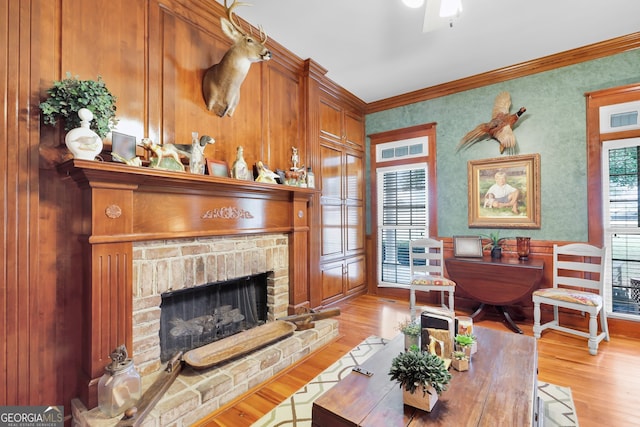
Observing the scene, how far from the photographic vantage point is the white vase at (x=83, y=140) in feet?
4.87

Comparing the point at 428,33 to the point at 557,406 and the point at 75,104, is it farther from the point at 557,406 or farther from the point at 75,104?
the point at 557,406

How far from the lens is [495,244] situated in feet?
11.0

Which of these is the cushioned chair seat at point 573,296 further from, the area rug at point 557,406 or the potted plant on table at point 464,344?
the potted plant on table at point 464,344

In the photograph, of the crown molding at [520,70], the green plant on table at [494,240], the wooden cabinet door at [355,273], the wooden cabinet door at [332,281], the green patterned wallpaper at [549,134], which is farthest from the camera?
the wooden cabinet door at [355,273]

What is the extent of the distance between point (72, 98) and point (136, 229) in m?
0.77

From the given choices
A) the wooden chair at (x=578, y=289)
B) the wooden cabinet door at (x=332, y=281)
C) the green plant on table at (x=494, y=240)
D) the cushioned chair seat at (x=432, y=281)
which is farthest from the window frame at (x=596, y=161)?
the wooden cabinet door at (x=332, y=281)

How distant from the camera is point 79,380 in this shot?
165 centimetres

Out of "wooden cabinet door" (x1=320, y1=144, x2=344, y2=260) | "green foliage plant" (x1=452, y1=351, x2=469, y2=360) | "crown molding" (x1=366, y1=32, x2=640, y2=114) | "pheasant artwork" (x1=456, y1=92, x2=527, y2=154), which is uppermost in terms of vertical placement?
Answer: "crown molding" (x1=366, y1=32, x2=640, y2=114)

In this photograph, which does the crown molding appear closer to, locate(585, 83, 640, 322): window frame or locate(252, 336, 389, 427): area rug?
locate(585, 83, 640, 322): window frame

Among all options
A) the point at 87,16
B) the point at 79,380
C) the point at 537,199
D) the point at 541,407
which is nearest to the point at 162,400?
the point at 79,380

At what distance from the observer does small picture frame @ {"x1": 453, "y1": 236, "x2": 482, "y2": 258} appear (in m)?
3.32

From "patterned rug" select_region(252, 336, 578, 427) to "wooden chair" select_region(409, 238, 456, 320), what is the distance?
1191mm

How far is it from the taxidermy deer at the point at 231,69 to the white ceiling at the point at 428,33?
1.18 ft

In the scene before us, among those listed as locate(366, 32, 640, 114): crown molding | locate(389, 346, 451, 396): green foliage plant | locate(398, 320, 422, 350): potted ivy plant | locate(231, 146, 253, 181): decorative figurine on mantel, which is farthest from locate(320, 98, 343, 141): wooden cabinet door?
locate(389, 346, 451, 396): green foliage plant
